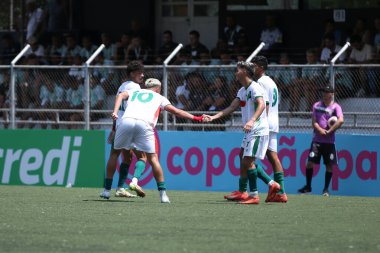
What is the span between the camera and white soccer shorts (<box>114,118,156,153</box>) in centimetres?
1423

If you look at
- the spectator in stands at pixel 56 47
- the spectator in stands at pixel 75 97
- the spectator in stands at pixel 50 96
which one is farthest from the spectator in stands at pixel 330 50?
the spectator in stands at pixel 56 47

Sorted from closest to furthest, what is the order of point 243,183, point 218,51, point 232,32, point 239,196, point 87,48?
point 243,183 < point 239,196 < point 218,51 < point 232,32 < point 87,48

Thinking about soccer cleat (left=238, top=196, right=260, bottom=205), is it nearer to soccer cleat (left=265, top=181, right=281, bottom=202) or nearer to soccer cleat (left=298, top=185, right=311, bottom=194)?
soccer cleat (left=265, top=181, right=281, bottom=202)

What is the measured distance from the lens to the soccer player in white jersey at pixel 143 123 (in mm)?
14227

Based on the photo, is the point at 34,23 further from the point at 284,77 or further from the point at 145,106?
the point at 145,106

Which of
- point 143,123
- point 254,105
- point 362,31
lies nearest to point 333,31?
point 362,31

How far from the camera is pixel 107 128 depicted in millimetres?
21344

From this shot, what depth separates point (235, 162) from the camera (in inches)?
770

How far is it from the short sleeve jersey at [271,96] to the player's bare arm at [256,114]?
1.10m

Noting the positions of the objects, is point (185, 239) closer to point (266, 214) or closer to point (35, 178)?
point (266, 214)

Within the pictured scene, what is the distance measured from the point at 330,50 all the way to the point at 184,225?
11257 mm

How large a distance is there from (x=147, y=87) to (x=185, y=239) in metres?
5.26

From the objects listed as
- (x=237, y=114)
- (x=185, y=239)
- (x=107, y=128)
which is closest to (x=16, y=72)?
(x=107, y=128)

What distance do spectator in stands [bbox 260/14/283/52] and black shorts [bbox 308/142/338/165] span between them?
5617 millimetres
